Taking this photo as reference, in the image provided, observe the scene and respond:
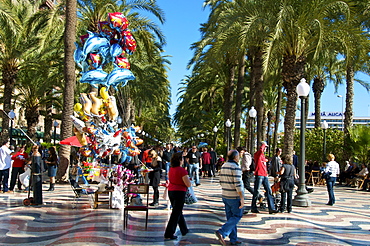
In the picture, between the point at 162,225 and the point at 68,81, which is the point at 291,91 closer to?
the point at 162,225

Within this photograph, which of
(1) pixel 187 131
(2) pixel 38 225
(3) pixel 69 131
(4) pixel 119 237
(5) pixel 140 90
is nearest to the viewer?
(4) pixel 119 237

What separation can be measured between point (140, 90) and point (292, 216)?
68.9 ft

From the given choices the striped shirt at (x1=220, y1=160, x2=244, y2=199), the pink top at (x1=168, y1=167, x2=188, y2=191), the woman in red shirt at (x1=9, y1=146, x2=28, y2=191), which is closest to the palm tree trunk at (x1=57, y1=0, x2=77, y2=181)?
the woman in red shirt at (x1=9, y1=146, x2=28, y2=191)

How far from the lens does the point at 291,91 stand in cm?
1483

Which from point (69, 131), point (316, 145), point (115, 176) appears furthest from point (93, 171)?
point (316, 145)

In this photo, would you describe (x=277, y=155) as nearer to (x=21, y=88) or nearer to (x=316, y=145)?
(x=316, y=145)

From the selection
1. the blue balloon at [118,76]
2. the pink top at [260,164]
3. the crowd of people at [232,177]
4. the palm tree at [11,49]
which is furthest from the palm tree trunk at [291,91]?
the palm tree at [11,49]

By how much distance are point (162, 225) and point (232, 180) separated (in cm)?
256

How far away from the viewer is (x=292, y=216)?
9.80 meters

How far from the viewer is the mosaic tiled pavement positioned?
282 inches

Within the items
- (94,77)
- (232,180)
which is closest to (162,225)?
(232,180)

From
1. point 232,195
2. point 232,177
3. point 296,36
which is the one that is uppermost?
point 296,36

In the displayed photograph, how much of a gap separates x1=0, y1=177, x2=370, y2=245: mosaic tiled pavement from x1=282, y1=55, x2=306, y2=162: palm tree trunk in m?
3.14

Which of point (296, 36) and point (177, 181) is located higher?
point (296, 36)
